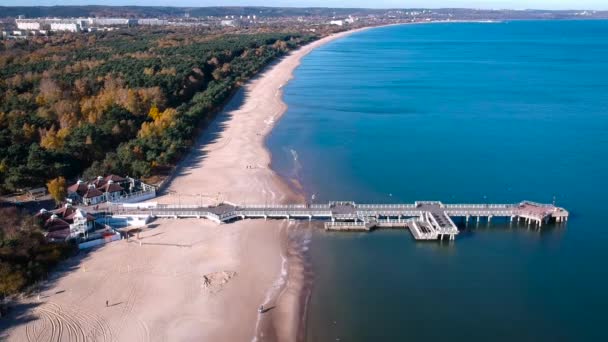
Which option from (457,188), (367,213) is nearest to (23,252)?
(367,213)

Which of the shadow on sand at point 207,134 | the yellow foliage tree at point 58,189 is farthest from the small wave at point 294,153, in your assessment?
the yellow foliage tree at point 58,189

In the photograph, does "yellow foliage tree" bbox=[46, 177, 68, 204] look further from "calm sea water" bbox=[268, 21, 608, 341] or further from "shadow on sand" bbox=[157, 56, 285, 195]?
"calm sea water" bbox=[268, 21, 608, 341]

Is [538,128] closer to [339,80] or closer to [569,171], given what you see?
[569,171]

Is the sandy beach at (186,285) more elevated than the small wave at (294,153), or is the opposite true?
the small wave at (294,153)

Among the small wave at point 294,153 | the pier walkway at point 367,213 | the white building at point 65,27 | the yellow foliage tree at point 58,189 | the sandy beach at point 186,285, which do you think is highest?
the white building at point 65,27

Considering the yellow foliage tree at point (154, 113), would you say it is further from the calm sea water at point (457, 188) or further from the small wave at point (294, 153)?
the small wave at point (294, 153)

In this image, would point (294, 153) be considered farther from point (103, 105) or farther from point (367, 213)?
point (103, 105)

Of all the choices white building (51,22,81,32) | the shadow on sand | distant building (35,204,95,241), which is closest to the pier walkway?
distant building (35,204,95,241)
